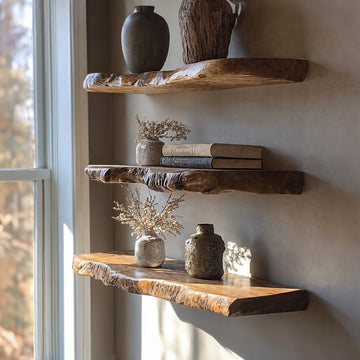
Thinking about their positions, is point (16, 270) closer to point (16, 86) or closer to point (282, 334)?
point (16, 86)

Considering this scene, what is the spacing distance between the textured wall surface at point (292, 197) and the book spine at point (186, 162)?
19 centimetres

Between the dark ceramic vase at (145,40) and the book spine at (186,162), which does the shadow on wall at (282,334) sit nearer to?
the book spine at (186,162)

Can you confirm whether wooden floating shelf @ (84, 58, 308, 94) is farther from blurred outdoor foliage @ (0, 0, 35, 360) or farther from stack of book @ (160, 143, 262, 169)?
blurred outdoor foliage @ (0, 0, 35, 360)

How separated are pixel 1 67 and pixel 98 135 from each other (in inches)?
17.8

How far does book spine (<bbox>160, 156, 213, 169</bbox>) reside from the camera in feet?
5.56

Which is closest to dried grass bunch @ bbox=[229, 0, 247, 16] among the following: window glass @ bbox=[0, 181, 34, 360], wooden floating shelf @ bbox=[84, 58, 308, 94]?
wooden floating shelf @ bbox=[84, 58, 308, 94]

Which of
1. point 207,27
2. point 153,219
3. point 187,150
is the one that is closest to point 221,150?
point 187,150

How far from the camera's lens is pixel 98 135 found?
7.91 feet

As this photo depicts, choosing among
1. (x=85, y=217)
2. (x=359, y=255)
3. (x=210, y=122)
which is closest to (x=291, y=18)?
(x=210, y=122)

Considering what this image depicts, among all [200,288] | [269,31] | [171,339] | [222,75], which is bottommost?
[171,339]

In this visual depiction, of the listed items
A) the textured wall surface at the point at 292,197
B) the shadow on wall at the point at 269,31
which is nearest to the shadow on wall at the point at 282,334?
the textured wall surface at the point at 292,197

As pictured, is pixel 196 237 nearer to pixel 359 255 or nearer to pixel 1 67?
pixel 359 255

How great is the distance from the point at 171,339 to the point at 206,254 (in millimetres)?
514

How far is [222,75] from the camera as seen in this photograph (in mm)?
1600
